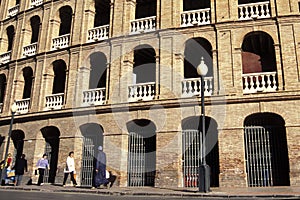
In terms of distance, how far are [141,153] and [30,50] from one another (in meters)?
10.7

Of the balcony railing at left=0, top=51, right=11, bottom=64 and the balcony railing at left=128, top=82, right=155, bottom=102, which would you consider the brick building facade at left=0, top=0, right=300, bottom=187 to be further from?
the balcony railing at left=0, top=51, right=11, bottom=64

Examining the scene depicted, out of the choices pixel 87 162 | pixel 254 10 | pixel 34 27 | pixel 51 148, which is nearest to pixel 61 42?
pixel 34 27

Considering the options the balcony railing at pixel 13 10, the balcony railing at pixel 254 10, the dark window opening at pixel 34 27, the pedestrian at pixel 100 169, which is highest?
the balcony railing at pixel 13 10

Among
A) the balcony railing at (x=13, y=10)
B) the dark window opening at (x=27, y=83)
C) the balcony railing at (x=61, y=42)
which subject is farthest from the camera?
the balcony railing at (x=13, y=10)

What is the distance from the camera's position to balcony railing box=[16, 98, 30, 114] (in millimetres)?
19594

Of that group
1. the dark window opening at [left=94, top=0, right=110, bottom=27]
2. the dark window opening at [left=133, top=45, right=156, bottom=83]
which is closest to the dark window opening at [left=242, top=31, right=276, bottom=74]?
the dark window opening at [left=133, top=45, right=156, bottom=83]

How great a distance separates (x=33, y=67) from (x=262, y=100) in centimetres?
1370

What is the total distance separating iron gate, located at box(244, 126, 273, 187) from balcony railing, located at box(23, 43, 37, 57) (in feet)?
46.1

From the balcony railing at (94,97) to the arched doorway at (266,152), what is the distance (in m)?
7.40

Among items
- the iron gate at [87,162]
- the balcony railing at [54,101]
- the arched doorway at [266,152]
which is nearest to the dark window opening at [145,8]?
the balcony railing at [54,101]

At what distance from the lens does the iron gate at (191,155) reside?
14.6 metres

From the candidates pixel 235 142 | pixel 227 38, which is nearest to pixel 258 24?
pixel 227 38

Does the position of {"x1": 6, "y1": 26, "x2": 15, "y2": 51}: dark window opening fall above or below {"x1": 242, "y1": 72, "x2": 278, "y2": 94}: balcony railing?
above

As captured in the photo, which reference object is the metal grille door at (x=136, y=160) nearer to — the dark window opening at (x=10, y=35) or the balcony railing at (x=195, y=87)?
the balcony railing at (x=195, y=87)
